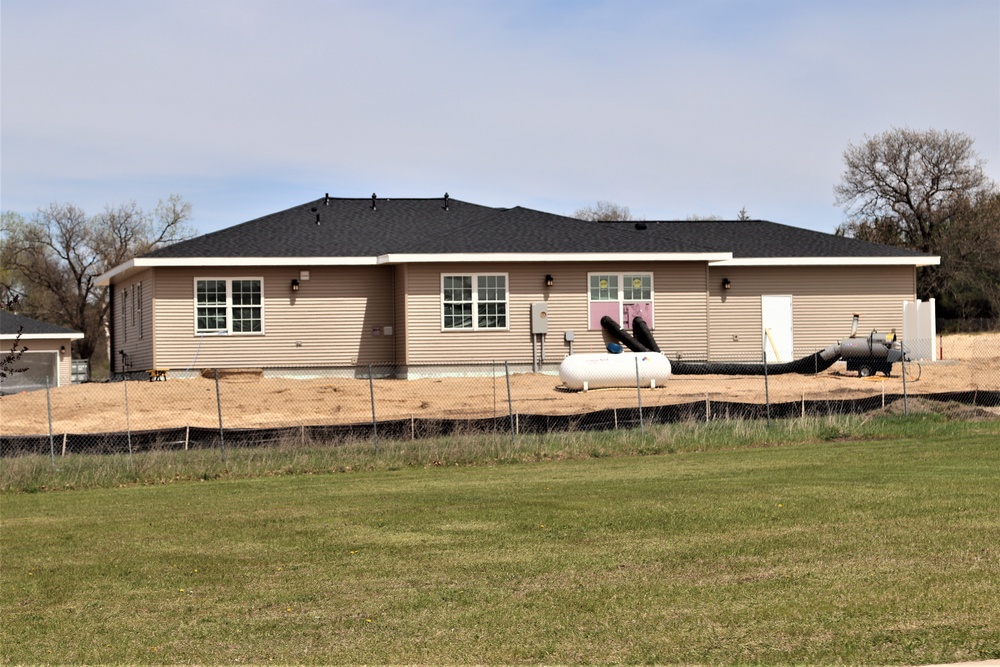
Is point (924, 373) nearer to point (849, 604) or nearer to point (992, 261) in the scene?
point (849, 604)

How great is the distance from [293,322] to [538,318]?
640 cm

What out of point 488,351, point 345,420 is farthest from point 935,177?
point 345,420

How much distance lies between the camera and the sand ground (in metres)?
24.3

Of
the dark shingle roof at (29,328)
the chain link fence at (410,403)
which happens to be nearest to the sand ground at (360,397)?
the chain link fence at (410,403)

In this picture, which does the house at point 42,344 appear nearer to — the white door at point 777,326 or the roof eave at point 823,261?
the roof eave at point 823,261

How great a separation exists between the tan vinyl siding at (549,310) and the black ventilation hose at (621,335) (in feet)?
1.10

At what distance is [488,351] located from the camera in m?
30.5

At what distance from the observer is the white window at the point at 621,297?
31047 mm

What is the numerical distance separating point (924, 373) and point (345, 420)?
15.8m

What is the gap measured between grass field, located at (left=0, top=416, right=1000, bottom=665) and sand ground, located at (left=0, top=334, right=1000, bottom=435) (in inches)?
348

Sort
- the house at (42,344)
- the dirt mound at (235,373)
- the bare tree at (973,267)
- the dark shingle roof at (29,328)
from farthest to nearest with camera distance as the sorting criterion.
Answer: the bare tree at (973,267) → the dark shingle roof at (29,328) → the house at (42,344) → the dirt mound at (235,373)

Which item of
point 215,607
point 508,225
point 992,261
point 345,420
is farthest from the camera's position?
point 992,261

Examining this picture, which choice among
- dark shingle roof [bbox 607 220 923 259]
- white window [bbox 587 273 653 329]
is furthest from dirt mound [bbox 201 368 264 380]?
dark shingle roof [bbox 607 220 923 259]

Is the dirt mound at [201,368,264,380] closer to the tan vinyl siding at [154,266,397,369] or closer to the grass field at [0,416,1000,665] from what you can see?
the tan vinyl siding at [154,266,397,369]
